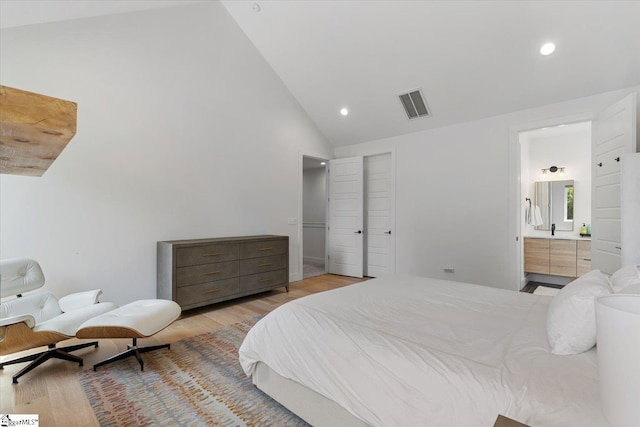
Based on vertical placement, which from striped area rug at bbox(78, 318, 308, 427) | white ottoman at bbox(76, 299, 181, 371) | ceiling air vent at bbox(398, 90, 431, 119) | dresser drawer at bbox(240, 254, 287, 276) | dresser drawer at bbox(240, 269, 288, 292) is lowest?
striped area rug at bbox(78, 318, 308, 427)

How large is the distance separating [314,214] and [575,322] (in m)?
6.53

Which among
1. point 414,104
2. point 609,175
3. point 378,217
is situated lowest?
point 378,217

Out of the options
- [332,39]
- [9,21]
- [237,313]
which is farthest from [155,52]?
[237,313]

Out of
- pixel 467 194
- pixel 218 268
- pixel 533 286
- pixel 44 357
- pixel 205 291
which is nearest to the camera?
pixel 44 357

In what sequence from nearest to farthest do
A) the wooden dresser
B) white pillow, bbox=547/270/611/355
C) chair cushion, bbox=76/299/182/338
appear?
1. white pillow, bbox=547/270/611/355
2. chair cushion, bbox=76/299/182/338
3. the wooden dresser

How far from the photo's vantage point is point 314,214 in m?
7.58

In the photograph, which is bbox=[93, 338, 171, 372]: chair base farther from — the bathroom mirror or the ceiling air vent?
the bathroom mirror

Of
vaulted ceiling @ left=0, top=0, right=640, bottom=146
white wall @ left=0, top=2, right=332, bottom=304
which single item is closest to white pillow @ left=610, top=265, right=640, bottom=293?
vaulted ceiling @ left=0, top=0, right=640, bottom=146

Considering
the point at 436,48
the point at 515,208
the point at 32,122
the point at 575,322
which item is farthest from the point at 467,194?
the point at 32,122

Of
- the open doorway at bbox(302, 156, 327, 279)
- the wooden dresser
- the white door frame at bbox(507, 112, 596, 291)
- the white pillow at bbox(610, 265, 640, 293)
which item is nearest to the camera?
the white pillow at bbox(610, 265, 640, 293)

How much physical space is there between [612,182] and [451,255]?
201 cm

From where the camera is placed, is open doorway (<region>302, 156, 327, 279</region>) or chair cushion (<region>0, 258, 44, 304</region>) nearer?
chair cushion (<region>0, 258, 44, 304</region>)

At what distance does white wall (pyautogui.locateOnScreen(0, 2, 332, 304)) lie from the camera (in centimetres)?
275

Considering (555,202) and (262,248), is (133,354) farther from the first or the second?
(555,202)
